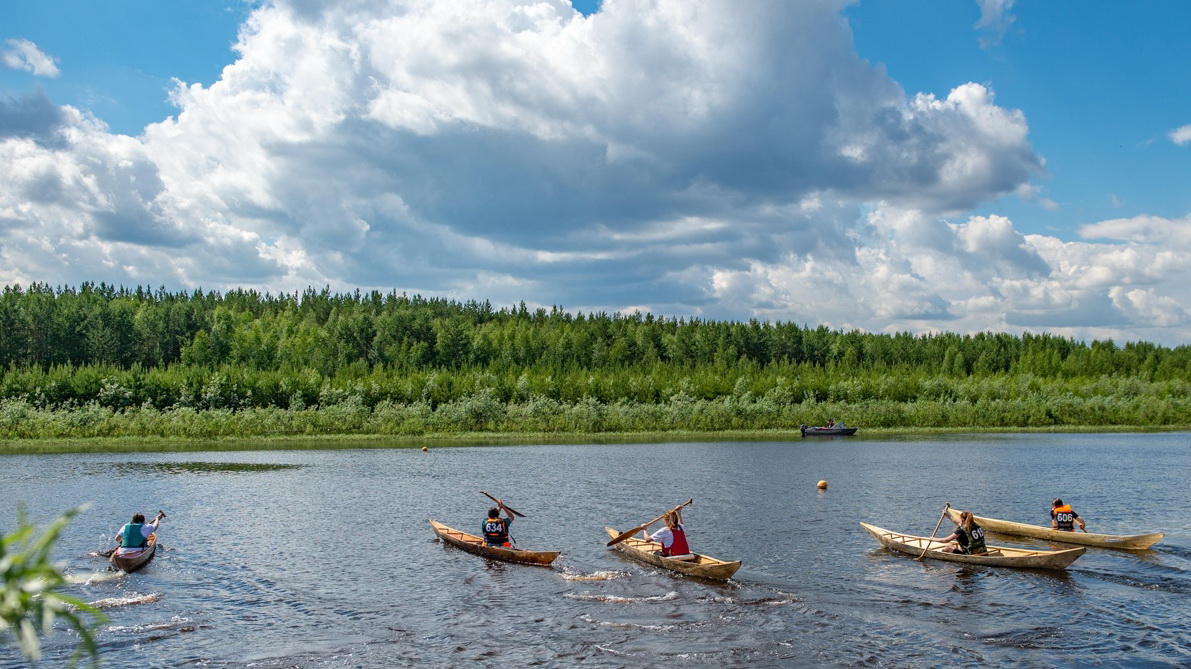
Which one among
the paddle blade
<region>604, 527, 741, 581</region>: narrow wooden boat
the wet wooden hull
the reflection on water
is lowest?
the reflection on water

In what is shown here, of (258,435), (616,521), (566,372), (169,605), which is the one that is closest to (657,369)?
(566,372)

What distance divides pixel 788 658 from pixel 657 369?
162 metres

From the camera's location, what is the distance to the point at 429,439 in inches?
4245

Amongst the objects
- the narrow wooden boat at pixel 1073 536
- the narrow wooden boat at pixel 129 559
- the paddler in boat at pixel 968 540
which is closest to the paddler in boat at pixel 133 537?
the narrow wooden boat at pixel 129 559

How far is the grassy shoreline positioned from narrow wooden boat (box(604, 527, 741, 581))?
64.8 meters

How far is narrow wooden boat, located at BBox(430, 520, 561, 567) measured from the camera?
33.0 m

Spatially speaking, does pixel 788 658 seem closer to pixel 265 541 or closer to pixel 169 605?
pixel 169 605

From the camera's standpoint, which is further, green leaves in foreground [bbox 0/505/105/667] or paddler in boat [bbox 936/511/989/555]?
paddler in boat [bbox 936/511/989/555]

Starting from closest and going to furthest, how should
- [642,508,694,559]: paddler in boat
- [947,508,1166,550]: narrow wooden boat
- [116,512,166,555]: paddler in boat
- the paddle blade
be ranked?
[642,508,694,559]: paddler in boat < [116,512,166,555]: paddler in boat < the paddle blade < [947,508,1166,550]: narrow wooden boat

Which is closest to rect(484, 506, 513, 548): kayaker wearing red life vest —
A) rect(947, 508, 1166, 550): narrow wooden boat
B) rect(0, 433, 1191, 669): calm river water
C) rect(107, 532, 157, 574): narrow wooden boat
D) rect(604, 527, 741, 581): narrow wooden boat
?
rect(0, 433, 1191, 669): calm river water

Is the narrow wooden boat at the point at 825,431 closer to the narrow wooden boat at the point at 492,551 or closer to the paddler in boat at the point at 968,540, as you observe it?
the paddler in boat at the point at 968,540

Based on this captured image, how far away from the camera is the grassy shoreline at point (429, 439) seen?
94.1 m

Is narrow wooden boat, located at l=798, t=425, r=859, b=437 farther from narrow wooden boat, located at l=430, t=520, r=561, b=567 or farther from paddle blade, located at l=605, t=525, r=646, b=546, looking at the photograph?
paddle blade, located at l=605, t=525, r=646, b=546

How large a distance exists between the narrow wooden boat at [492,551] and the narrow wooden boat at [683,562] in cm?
314
